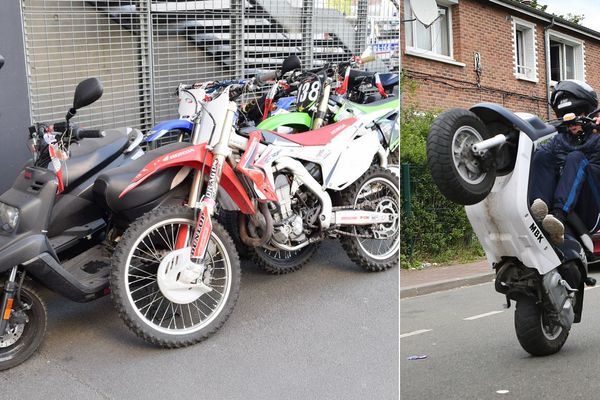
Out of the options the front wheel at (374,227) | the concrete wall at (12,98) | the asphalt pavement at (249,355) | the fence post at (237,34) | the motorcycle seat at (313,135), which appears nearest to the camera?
the asphalt pavement at (249,355)

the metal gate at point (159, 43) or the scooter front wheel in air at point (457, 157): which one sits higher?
the metal gate at point (159, 43)

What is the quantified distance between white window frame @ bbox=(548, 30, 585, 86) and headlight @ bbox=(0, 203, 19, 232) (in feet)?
7.91

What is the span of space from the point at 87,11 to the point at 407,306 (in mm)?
4275

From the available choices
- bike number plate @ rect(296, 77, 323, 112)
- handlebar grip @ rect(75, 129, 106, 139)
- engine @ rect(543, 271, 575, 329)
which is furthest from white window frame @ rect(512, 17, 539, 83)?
bike number plate @ rect(296, 77, 323, 112)

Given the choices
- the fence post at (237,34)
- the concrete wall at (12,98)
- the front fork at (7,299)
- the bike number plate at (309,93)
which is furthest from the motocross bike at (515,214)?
the fence post at (237,34)

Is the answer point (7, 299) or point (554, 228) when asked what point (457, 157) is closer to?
point (554, 228)

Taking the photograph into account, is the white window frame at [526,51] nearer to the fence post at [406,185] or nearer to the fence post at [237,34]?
the fence post at [406,185]

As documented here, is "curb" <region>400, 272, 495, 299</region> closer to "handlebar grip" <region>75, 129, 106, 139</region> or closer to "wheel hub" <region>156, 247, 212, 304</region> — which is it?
"wheel hub" <region>156, 247, 212, 304</region>

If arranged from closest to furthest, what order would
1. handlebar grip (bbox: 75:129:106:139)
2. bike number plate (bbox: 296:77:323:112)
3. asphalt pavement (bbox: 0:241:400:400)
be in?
asphalt pavement (bbox: 0:241:400:400) < handlebar grip (bbox: 75:129:106:139) < bike number plate (bbox: 296:77:323:112)

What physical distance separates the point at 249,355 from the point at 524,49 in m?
1.97

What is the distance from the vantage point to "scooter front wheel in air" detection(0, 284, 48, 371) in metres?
2.86

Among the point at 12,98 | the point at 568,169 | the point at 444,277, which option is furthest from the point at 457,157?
the point at 12,98

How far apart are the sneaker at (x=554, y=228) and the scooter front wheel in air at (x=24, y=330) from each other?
231cm

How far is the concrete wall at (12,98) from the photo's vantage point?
168 inches
